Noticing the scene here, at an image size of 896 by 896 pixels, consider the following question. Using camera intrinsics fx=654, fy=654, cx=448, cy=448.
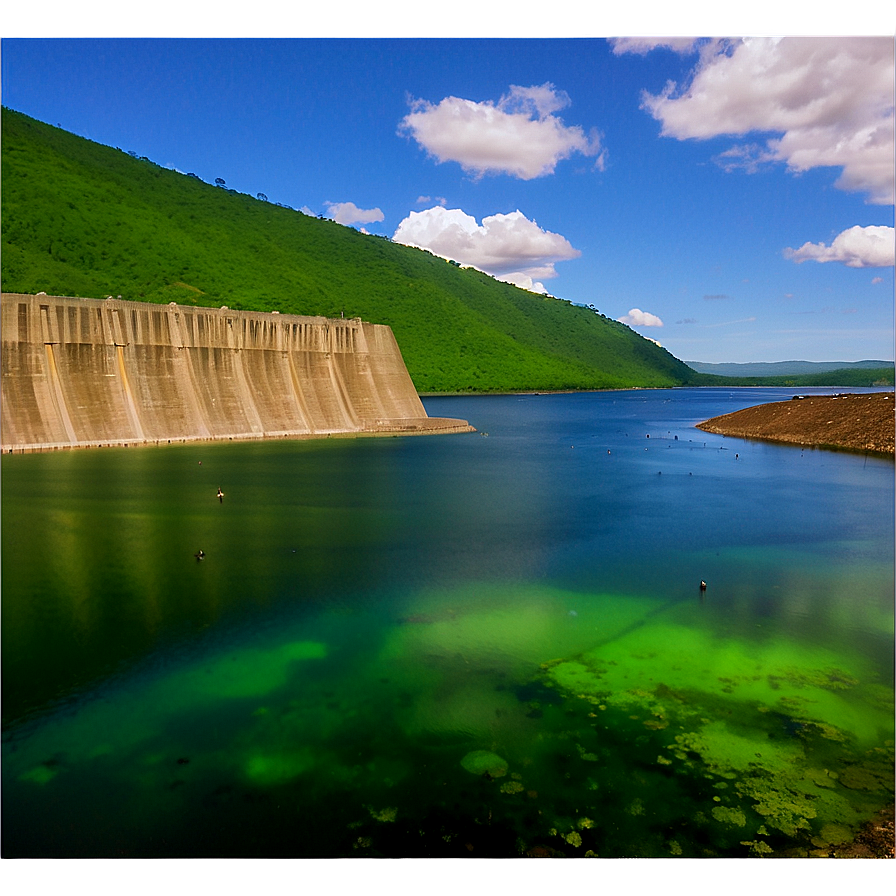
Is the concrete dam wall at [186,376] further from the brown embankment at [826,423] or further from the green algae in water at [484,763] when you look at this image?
the green algae in water at [484,763]

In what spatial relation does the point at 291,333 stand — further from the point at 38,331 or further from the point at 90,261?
the point at 90,261

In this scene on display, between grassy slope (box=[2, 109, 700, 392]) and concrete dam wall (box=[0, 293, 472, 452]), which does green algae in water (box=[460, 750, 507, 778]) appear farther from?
grassy slope (box=[2, 109, 700, 392])

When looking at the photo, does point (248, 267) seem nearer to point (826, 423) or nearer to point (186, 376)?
point (186, 376)

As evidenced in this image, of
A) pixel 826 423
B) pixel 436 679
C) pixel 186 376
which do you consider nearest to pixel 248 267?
pixel 186 376

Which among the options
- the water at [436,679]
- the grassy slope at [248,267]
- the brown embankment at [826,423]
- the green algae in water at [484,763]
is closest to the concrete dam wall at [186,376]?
the water at [436,679]

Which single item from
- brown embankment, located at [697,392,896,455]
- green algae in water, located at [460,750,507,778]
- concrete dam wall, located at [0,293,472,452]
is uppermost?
concrete dam wall, located at [0,293,472,452]

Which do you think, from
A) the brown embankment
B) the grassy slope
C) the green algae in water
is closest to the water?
the green algae in water
